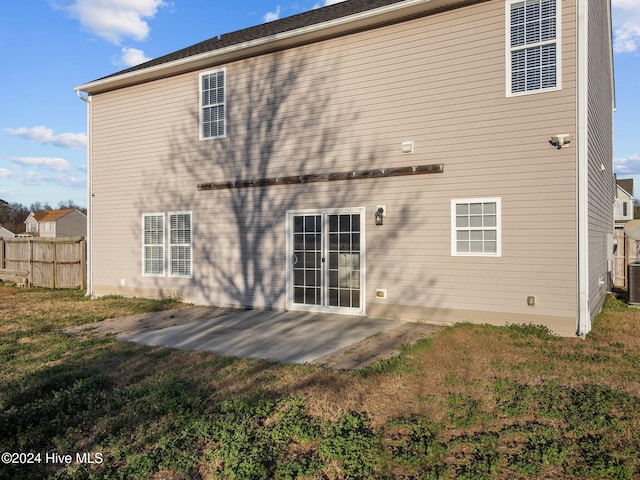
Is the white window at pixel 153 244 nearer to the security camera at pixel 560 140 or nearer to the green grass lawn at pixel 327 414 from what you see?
the green grass lawn at pixel 327 414

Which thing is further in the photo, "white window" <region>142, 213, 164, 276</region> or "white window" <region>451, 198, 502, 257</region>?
"white window" <region>142, 213, 164, 276</region>

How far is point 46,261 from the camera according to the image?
48.6ft

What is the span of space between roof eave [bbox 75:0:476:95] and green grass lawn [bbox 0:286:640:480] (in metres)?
5.89

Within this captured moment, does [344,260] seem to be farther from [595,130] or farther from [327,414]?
[595,130]

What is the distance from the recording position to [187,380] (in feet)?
16.4

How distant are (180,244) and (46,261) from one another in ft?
22.0

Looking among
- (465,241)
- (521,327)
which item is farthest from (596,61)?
(521,327)

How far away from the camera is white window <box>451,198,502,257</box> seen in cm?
752

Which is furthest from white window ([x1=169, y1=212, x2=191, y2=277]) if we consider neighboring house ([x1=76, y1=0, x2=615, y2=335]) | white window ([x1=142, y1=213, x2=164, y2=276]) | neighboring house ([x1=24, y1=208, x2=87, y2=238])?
neighboring house ([x1=24, y1=208, x2=87, y2=238])

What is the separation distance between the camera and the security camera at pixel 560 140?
696 cm

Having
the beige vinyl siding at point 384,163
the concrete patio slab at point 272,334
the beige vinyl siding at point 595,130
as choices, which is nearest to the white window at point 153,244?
the beige vinyl siding at point 384,163

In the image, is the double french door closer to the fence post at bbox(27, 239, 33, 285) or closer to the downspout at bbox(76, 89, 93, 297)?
the downspout at bbox(76, 89, 93, 297)

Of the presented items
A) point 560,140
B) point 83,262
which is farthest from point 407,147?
point 83,262

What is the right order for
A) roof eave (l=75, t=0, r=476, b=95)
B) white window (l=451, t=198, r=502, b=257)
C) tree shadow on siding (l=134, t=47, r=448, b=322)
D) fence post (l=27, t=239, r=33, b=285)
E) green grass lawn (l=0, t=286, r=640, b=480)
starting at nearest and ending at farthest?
green grass lawn (l=0, t=286, r=640, b=480) → white window (l=451, t=198, r=502, b=257) → roof eave (l=75, t=0, r=476, b=95) → tree shadow on siding (l=134, t=47, r=448, b=322) → fence post (l=27, t=239, r=33, b=285)
